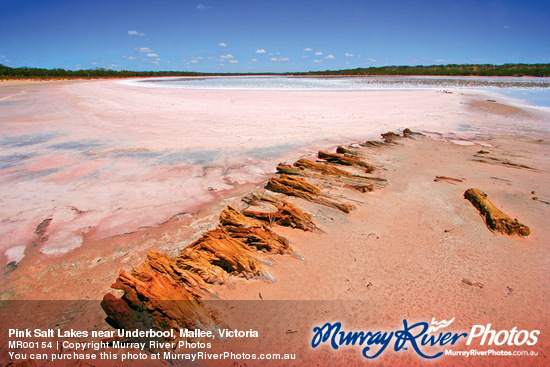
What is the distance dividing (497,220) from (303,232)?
268cm

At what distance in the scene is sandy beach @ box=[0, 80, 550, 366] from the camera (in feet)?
8.01

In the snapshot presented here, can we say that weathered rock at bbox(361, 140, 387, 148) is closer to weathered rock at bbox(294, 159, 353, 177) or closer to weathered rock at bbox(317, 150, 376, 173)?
weathered rock at bbox(317, 150, 376, 173)

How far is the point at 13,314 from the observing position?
2.41 meters

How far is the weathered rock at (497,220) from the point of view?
359 cm

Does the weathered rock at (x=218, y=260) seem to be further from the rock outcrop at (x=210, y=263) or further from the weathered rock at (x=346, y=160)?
the weathered rock at (x=346, y=160)

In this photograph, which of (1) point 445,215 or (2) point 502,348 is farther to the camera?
(1) point 445,215

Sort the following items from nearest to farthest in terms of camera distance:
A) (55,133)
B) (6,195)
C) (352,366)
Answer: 1. (352,366)
2. (6,195)
3. (55,133)

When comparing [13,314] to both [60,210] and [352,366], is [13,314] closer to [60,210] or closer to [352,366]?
[60,210]

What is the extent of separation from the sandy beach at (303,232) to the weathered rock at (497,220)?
12cm

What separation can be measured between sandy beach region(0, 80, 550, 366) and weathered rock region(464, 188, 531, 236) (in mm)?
118

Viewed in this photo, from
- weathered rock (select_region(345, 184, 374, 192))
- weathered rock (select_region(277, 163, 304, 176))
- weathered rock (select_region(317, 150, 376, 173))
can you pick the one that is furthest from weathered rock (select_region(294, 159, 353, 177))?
weathered rock (select_region(317, 150, 376, 173))

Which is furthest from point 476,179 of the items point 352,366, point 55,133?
point 55,133

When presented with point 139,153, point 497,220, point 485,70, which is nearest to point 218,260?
point 497,220

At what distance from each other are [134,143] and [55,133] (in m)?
3.24
